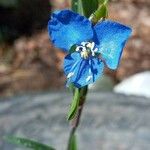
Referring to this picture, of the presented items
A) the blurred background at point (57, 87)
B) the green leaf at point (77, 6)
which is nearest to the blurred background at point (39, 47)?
the blurred background at point (57, 87)

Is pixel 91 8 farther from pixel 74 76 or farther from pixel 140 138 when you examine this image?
pixel 140 138

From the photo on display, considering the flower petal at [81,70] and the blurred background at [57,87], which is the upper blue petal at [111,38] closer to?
the flower petal at [81,70]

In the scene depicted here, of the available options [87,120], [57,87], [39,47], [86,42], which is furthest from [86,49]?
[39,47]

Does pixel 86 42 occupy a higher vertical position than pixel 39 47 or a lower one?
higher

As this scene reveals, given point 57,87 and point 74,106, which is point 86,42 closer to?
point 74,106

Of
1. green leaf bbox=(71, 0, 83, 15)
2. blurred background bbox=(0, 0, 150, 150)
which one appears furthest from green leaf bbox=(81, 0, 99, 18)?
blurred background bbox=(0, 0, 150, 150)

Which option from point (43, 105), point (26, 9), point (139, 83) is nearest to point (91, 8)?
point (43, 105)

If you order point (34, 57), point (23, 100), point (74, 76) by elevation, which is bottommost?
point (34, 57)
